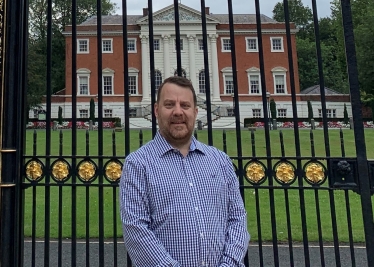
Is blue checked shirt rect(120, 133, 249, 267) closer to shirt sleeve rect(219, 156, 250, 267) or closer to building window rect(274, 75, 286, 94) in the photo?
shirt sleeve rect(219, 156, 250, 267)

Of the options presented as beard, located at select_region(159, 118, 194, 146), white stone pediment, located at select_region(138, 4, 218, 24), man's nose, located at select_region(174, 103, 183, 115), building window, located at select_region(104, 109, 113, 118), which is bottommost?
beard, located at select_region(159, 118, 194, 146)

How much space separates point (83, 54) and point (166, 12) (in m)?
8.40

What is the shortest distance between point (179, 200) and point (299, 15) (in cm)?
4985

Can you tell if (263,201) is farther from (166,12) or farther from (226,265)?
(166,12)

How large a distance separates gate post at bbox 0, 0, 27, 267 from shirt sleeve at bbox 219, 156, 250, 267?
185 centimetres

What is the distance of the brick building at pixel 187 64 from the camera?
1120 inches

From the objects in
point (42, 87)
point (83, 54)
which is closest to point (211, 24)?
point (83, 54)

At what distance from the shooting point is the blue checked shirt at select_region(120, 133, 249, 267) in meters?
1.71

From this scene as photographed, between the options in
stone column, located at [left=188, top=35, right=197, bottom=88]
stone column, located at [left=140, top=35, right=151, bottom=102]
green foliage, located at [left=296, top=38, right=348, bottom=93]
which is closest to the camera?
stone column, located at [left=140, top=35, right=151, bottom=102]

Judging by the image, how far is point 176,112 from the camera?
1.89 metres

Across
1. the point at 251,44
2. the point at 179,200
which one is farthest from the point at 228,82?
the point at 179,200

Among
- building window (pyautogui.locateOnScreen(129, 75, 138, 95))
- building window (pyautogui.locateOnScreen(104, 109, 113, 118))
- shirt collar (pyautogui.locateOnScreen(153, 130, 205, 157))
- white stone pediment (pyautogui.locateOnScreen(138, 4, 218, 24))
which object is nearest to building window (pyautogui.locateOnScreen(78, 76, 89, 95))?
building window (pyautogui.locateOnScreen(104, 109, 113, 118))

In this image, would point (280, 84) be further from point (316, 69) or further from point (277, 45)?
point (316, 69)

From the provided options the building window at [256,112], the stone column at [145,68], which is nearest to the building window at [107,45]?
the stone column at [145,68]
